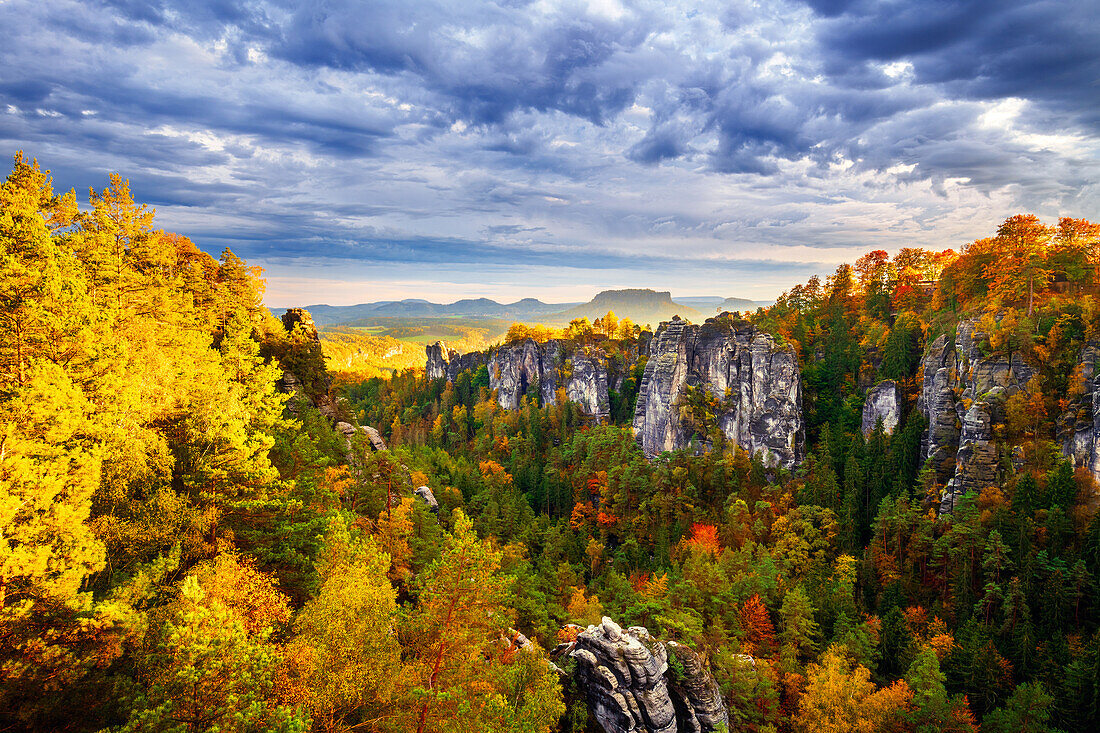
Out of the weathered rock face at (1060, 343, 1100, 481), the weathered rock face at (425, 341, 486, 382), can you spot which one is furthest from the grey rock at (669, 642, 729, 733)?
the weathered rock face at (425, 341, 486, 382)

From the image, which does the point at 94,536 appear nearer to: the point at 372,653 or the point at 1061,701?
Result: the point at 372,653

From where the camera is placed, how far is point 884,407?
2158 inches

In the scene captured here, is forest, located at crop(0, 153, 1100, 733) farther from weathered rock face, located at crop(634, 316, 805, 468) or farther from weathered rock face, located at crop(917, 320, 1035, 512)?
weathered rock face, located at crop(634, 316, 805, 468)

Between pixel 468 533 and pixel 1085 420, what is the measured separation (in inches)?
1867

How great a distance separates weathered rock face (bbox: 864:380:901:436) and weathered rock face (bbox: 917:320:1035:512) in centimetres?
394

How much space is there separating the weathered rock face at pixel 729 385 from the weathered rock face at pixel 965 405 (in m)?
14.7

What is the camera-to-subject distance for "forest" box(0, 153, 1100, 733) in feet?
33.2

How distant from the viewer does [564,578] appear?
135 feet

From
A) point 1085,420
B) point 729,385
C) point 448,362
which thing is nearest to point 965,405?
point 1085,420

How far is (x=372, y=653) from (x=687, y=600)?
91.3 ft

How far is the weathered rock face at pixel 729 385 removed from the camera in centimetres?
6191

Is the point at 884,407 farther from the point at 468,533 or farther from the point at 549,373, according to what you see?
the point at 549,373

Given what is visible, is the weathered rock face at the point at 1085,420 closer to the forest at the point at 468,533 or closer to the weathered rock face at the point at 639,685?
the forest at the point at 468,533

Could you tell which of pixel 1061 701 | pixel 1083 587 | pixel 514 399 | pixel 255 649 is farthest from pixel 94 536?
pixel 514 399
